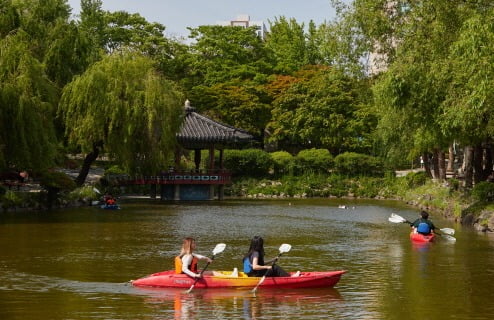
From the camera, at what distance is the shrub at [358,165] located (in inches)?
2142

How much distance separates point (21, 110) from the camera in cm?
2978

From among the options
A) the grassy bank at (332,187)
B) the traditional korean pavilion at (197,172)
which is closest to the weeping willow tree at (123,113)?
the traditional korean pavilion at (197,172)

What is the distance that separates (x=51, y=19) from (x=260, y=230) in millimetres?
19128

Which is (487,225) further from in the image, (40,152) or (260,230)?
(40,152)

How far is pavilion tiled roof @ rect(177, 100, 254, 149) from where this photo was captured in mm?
47062

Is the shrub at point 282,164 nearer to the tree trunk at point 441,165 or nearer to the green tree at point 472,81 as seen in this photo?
the tree trunk at point 441,165

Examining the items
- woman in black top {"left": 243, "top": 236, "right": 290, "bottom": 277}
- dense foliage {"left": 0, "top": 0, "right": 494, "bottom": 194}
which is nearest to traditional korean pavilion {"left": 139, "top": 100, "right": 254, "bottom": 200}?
dense foliage {"left": 0, "top": 0, "right": 494, "bottom": 194}

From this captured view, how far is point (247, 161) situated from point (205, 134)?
761 cm

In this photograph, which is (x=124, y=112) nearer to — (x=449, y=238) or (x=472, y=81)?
(x=449, y=238)

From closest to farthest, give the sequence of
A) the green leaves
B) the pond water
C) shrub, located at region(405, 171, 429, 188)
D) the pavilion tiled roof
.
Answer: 1. the pond water
2. the green leaves
3. the pavilion tiled roof
4. shrub, located at region(405, 171, 429, 188)

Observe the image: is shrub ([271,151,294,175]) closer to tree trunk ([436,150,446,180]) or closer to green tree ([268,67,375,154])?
green tree ([268,67,375,154])

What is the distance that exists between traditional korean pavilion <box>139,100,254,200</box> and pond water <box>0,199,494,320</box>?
11935 millimetres

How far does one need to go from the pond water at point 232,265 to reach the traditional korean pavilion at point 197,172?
39.2 ft

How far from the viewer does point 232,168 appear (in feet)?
180
